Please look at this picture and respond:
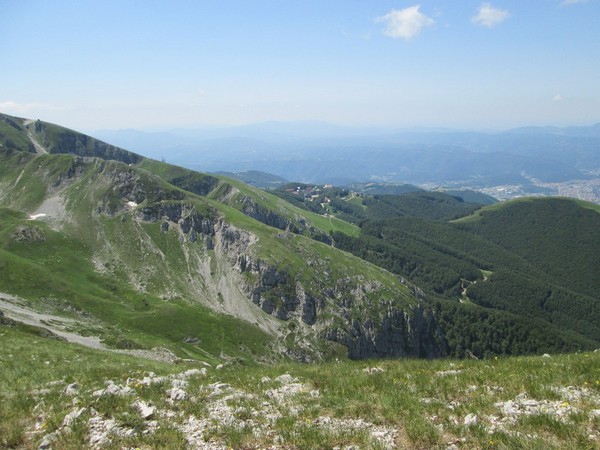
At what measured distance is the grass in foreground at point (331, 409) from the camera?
10.6m

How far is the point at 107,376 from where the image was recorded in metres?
18.9

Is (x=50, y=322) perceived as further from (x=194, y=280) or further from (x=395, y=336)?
(x=395, y=336)

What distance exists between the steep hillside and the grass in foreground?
77.1m

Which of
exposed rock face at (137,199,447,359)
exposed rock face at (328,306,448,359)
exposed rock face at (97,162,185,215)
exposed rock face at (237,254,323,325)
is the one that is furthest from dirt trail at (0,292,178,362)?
exposed rock face at (328,306,448,359)

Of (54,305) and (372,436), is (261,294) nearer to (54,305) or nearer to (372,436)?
(54,305)

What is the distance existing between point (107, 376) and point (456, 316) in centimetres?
20218

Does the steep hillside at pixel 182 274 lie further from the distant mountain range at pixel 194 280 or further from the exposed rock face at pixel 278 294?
the distant mountain range at pixel 194 280

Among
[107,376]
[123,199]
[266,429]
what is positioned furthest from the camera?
[123,199]

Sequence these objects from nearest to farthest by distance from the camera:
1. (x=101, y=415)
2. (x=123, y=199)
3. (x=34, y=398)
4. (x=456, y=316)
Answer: (x=101, y=415)
(x=34, y=398)
(x=123, y=199)
(x=456, y=316)

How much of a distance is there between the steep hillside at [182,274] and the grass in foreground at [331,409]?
253 ft

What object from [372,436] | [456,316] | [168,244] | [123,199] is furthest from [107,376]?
[456,316]

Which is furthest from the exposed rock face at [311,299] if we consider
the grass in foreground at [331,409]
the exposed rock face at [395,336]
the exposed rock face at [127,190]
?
the grass in foreground at [331,409]

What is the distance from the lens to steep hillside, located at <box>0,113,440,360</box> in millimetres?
102438

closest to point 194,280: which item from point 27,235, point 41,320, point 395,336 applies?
point 27,235
